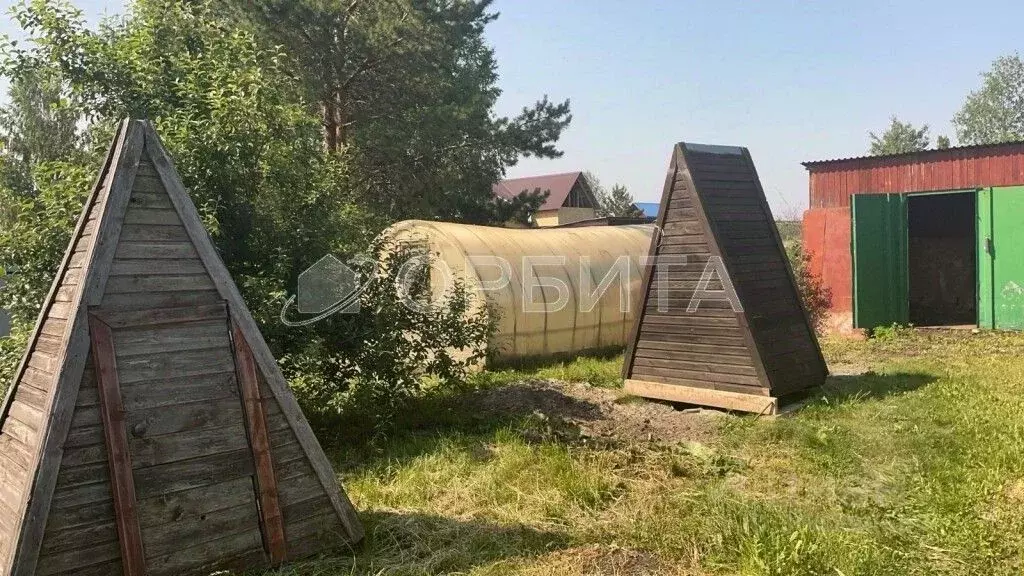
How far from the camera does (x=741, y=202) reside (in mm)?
8953

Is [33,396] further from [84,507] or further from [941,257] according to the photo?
[941,257]

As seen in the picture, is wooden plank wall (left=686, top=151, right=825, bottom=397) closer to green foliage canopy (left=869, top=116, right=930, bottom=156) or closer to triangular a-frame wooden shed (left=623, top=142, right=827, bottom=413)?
triangular a-frame wooden shed (left=623, top=142, right=827, bottom=413)

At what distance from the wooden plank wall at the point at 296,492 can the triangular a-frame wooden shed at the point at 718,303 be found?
5.30m

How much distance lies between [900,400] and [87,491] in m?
7.97

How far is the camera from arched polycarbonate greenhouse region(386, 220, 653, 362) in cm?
1171

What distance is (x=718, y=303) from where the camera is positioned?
8.36 m

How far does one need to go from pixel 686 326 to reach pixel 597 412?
151 centimetres

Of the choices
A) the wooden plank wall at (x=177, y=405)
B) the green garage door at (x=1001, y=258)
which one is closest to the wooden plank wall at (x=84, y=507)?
the wooden plank wall at (x=177, y=405)

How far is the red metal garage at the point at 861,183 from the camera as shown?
46.2 ft

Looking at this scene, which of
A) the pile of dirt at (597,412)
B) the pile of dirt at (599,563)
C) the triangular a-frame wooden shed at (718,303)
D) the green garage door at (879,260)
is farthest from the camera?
the green garage door at (879,260)

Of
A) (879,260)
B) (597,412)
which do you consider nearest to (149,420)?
(597,412)

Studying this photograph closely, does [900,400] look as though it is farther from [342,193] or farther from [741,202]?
[342,193]

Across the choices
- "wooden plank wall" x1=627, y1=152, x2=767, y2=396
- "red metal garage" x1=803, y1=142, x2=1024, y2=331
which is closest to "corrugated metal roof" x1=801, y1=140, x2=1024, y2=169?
"red metal garage" x1=803, y1=142, x2=1024, y2=331

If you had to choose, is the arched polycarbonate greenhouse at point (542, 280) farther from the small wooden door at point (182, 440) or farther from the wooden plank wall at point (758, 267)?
the small wooden door at point (182, 440)
